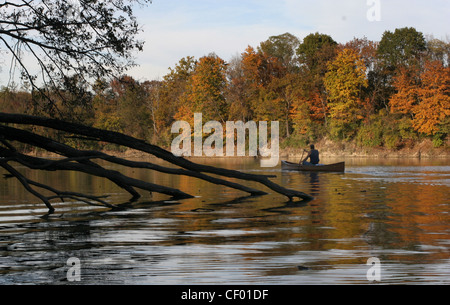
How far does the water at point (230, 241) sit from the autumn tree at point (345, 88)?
52026 mm

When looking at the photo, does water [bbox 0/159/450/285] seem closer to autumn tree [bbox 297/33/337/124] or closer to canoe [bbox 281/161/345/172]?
canoe [bbox 281/161/345/172]

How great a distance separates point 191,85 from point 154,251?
7036cm

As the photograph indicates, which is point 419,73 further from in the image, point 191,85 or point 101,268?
point 101,268

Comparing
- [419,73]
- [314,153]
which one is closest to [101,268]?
[314,153]

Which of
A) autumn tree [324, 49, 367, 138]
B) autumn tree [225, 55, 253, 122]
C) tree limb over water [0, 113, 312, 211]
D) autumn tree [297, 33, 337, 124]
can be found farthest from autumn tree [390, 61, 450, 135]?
tree limb over water [0, 113, 312, 211]

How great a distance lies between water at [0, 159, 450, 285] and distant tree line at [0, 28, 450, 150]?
45.0 meters

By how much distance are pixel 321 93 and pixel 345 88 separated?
22.4 feet

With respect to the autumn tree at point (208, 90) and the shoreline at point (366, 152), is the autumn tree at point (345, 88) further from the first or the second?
the autumn tree at point (208, 90)

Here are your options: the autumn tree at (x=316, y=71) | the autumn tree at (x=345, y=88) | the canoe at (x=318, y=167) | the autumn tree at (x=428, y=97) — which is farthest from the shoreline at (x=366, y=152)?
the canoe at (x=318, y=167)

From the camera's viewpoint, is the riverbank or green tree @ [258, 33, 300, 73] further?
green tree @ [258, 33, 300, 73]

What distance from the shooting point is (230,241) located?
30.5 feet

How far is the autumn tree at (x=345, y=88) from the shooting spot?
6712 cm

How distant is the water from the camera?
6797 millimetres

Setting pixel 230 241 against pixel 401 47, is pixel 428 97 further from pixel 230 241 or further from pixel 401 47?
pixel 230 241
